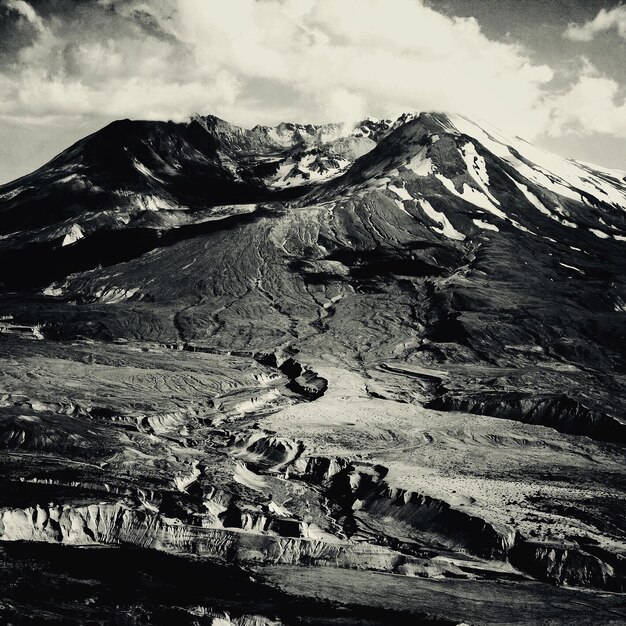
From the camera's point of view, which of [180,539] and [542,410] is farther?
[542,410]

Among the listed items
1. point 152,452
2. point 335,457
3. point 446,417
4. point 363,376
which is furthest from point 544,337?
point 152,452

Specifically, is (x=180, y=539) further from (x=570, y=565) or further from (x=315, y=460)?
(x=570, y=565)

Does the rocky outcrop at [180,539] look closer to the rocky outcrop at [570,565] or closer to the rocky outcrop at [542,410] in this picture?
the rocky outcrop at [570,565]

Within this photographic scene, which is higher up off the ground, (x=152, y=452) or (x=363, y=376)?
(x=363, y=376)

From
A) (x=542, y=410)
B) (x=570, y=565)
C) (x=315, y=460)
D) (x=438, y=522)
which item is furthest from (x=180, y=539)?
(x=542, y=410)

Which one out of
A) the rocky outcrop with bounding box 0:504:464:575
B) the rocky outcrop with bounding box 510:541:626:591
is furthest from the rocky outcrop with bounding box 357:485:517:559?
the rocky outcrop with bounding box 0:504:464:575

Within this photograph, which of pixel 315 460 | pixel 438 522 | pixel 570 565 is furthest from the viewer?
pixel 315 460

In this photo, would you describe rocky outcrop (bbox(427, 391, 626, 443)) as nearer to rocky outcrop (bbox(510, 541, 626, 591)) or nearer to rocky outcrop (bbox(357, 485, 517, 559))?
rocky outcrop (bbox(357, 485, 517, 559))

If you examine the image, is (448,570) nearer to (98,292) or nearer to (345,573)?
(345,573)

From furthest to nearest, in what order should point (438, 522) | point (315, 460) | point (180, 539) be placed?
point (315, 460)
point (438, 522)
point (180, 539)

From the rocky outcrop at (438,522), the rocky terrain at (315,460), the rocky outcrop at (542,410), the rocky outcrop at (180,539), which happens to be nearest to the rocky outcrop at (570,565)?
the rocky terrain at (315,460)

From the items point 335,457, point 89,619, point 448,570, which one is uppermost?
point 335,457
